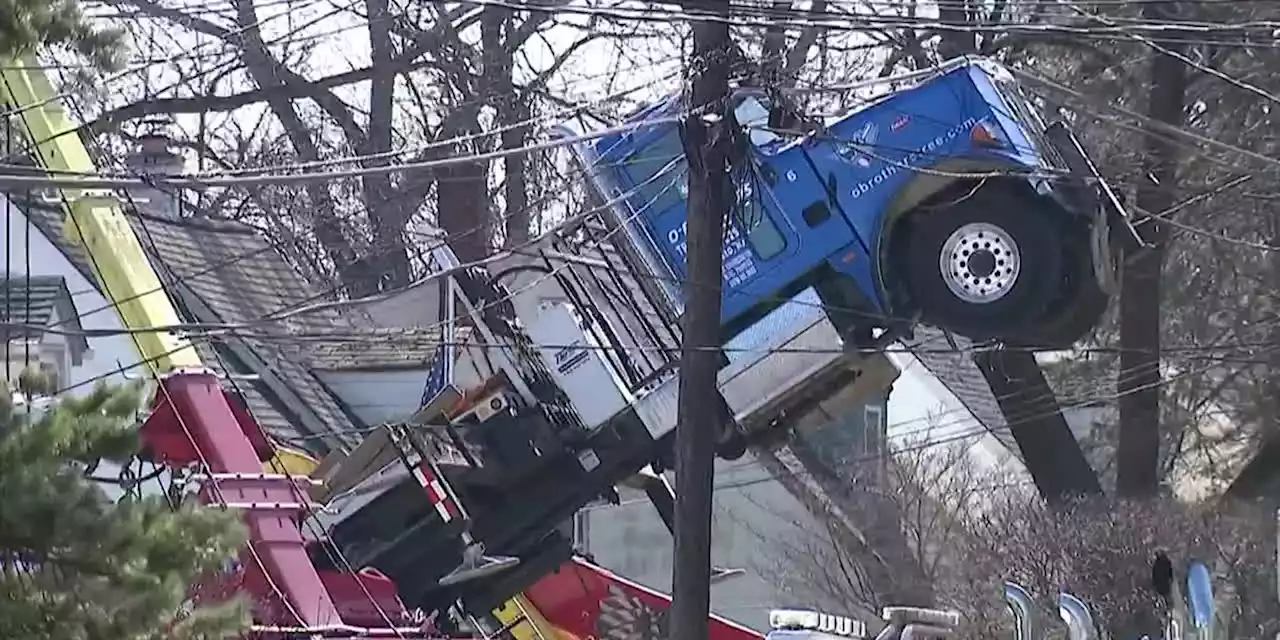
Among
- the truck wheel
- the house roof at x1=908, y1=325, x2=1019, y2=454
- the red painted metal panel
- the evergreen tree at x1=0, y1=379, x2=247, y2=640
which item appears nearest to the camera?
the evergreen tree at x1=0, y1=379, x2=247, y2=640

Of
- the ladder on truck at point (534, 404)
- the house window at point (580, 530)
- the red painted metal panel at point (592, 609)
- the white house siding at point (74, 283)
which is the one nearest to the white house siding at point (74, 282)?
the white house siding at point (74, 283)

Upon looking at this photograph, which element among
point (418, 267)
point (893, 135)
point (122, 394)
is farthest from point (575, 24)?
point (122, 394)

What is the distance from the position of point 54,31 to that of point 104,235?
4763 millimetres

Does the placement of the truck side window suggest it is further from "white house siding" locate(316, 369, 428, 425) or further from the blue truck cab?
"white house siding" locate(316, 369, 428, 425)

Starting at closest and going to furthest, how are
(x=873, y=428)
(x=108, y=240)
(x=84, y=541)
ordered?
(x=84, y=541) → (x=108, y=240) → (x=873, y=428)

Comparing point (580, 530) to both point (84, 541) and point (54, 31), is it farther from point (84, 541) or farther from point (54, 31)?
point (84, 541)

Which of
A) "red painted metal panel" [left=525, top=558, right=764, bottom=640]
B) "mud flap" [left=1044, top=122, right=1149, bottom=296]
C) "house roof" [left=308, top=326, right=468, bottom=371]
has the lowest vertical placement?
"red painted metal panel" [left=525, top=558, right=764, bottom=640]

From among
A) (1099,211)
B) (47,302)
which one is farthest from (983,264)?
(47,302)

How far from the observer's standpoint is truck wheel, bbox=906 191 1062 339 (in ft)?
46.2

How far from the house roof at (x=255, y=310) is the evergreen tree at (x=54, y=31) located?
40.2 ft

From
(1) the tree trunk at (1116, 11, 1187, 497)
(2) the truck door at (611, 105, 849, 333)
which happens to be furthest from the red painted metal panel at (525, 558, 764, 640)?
(1) the tree trunk at (1116, 11, 1187, 497)

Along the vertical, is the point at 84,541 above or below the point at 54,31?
below

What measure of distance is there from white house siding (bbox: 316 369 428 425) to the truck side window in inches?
425

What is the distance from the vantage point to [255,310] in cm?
2430
